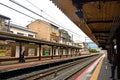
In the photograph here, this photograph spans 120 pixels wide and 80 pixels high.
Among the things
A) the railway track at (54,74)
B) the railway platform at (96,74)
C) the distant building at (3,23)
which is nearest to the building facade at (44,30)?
the distant building at (3,23)

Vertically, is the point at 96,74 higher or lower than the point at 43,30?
lower

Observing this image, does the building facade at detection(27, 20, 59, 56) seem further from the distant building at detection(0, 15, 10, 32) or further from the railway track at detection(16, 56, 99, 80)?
the railway track at detection(16, 56, 99, 80)

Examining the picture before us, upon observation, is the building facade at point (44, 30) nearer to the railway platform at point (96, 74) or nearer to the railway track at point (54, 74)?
the railway track at point (54, 74)

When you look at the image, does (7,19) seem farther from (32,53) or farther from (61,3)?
(61,3)

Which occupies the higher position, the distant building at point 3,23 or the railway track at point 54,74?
the distant building at point 3,23

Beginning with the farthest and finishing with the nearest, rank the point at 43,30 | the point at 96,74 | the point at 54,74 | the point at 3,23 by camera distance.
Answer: the point at 43,30 → the point at 3,23 → the point at 54,74 → the point at 96,74

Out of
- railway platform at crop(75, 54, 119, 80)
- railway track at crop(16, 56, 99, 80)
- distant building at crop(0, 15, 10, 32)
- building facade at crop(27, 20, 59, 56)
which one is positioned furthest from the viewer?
building facade at crop(27, 20, 59, 56)

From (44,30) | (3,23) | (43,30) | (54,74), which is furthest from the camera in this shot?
(43,30)

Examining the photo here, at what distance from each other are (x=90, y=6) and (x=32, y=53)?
3349cm

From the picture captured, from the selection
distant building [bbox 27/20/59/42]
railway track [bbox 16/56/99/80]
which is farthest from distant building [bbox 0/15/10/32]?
distant building [bbox 27/20/59/42]

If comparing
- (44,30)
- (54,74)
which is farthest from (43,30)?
(54,74)

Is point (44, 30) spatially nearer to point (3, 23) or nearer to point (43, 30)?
point (43, 30)

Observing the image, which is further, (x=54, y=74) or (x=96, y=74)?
(x=54, y=74)

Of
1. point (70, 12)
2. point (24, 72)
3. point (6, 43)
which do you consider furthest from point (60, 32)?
point (70, 12)
